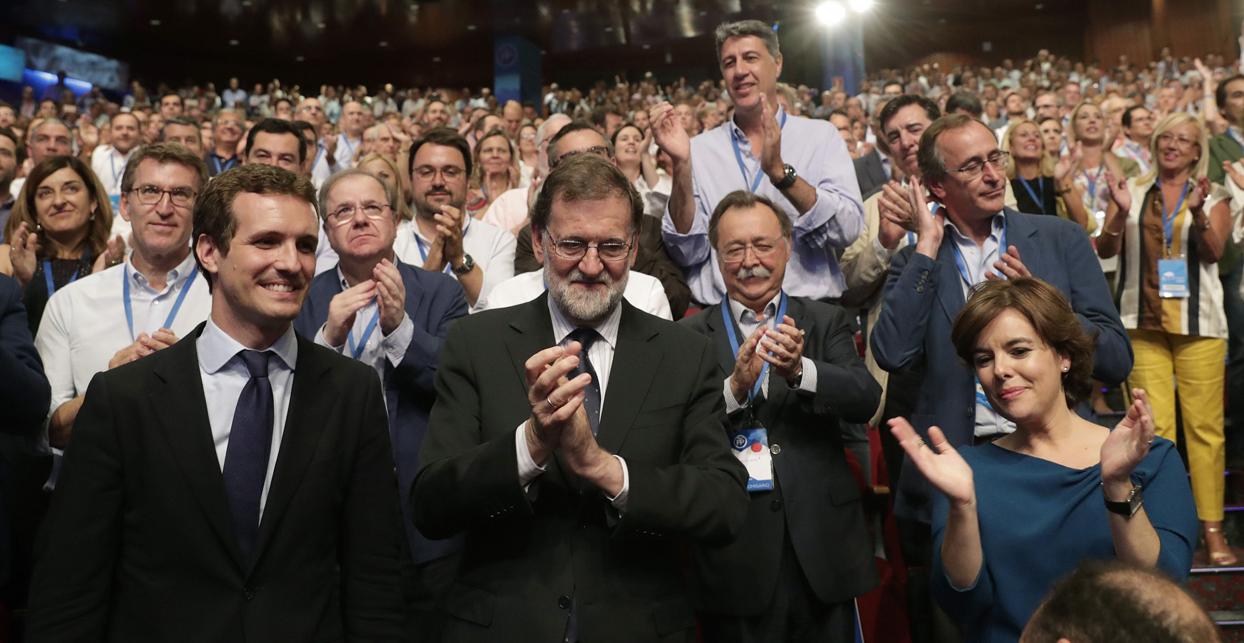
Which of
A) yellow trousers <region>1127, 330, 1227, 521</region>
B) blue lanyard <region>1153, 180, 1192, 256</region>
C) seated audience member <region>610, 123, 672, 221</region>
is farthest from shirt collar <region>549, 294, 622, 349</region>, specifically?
blue lanyard <region>1153, 180, 1192, 256</region>

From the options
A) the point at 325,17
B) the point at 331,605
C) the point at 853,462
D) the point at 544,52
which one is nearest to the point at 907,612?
the point at 853,462

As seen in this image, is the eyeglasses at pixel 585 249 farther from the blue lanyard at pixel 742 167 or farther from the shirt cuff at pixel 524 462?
the blue lanyard at pixel 742 167

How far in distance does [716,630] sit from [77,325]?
5.87 feet

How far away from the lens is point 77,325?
8.57ft

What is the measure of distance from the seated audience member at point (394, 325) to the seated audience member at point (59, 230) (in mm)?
876

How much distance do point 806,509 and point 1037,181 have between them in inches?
113

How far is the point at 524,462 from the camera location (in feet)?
5.46

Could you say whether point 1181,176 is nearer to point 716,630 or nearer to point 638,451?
point 716,630

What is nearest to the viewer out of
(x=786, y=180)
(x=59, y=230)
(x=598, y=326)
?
(x=598, y=326)

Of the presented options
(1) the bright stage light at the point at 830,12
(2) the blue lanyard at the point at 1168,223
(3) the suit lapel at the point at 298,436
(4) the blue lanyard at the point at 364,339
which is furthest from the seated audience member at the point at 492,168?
(1) the bright stage light at the point at 830,12

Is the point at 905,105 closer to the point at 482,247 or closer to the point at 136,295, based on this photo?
the point at 482,247

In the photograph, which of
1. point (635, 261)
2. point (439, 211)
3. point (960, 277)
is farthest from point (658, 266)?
point (960, 277)

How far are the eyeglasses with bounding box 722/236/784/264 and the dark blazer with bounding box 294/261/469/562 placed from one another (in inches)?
28.2

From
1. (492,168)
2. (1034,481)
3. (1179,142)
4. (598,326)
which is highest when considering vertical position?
(492,168)
